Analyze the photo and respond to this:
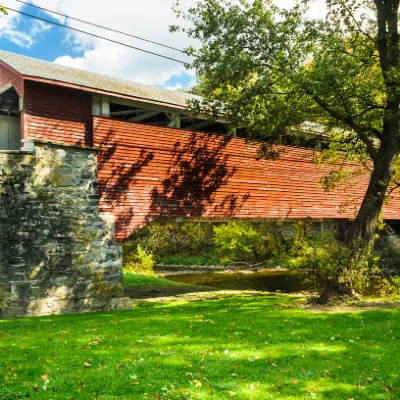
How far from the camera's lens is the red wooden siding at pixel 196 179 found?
11688 millimetres

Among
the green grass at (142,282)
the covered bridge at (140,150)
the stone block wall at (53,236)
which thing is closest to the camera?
Result: the stone block wall at (53,236)

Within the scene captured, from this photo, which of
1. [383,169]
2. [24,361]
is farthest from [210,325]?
[383,169]

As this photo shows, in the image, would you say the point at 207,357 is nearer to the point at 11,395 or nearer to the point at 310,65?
the point at 11,395

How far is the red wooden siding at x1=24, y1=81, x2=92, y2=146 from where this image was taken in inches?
421

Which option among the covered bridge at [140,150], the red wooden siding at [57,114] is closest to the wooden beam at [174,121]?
the covered bridge at [140,150]

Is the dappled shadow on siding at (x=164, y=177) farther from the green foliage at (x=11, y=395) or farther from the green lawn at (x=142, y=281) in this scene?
the green foliage at (x=11, y=395)

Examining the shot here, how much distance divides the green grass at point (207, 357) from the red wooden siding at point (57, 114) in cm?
486

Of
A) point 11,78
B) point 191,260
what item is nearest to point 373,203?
point 11,78

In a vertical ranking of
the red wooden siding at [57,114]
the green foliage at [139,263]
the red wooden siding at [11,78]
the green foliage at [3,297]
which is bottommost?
the green foliage at [139,263]

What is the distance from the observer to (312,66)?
1045 cm

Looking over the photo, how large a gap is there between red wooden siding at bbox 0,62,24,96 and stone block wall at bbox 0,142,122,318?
6.56 ft

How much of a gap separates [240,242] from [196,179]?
13.0m

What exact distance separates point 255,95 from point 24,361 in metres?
8.68

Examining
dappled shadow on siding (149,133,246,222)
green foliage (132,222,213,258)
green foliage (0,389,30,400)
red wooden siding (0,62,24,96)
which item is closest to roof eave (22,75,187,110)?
red wooden siding (0,62,24,96)
